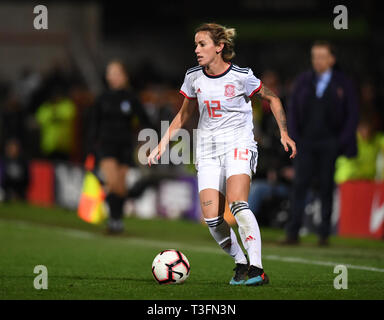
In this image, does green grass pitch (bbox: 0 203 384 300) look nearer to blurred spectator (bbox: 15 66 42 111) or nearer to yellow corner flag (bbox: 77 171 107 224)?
yellow corner flag (bbox: 77 171 107 224)

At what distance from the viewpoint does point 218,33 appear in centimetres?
791

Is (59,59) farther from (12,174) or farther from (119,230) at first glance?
(119,230)

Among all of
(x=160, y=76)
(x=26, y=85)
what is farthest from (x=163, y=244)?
(x=160, y=76)

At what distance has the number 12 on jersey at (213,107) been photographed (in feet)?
26.1

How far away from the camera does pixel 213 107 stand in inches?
314

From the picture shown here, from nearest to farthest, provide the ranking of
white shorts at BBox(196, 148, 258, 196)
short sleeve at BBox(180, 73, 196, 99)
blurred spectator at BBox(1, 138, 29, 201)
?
1. white shorts at BBox(196, 148, 258, 196)
2. short sleeve at BBox(180, 73, 196, 99)
3. blurred spectator at BBox(1, 138, 29, 201)

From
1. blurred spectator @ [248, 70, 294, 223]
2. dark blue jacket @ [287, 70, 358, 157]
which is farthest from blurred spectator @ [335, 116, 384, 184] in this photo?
dark blue jacket @ [287, 70, 358, 157]

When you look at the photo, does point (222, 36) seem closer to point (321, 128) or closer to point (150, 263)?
point (150, 263)

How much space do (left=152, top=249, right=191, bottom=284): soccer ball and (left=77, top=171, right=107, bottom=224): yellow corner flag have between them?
23.1 feet

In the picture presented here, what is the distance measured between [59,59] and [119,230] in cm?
1618

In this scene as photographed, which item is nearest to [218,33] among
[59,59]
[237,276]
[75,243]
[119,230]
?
[237,276]

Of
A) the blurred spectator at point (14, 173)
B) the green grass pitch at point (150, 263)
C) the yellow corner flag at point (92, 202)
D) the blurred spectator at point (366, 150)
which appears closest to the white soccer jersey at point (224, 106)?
the green grass pitch at point (150, 263)

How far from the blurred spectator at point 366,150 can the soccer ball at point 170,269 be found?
6820mm

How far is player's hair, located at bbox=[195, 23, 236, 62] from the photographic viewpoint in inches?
312
